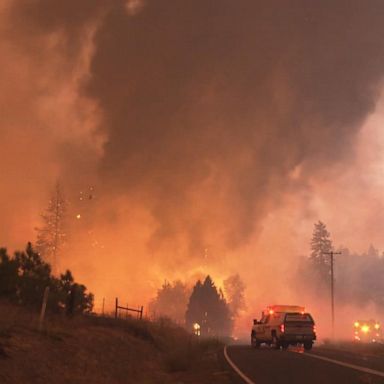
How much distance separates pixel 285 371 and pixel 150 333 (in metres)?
16.2

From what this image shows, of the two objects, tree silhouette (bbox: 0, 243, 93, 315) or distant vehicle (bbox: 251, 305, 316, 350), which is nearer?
tree silhouette (bbox: 0, 243, 93, 315)

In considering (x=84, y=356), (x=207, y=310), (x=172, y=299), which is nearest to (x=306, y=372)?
(x=84, y=356)

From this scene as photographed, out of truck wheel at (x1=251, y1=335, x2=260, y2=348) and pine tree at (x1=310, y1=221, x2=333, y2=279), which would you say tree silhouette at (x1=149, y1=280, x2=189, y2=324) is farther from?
truck wheel at (x1=251, y1=335, x2=260, y2=348)

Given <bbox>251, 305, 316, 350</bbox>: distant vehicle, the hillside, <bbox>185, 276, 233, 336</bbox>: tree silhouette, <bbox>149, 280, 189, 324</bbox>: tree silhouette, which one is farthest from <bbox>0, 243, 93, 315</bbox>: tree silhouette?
<bbox>149, 280, 189, 324</bbox>: tree silhouette

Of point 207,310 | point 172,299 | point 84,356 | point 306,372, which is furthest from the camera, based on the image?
point 172,299

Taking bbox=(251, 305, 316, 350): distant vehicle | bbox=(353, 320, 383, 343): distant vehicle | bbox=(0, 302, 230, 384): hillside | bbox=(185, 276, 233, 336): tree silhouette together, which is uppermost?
bbox=(185, 276, 233, 336): tree silhouette

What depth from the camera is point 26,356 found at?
14.9m

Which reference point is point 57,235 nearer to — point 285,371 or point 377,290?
point 285,371

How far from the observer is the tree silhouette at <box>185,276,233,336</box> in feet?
453

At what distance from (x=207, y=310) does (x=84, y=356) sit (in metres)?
122

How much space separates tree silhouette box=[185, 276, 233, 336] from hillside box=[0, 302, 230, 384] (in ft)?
363

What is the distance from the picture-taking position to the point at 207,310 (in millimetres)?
138375

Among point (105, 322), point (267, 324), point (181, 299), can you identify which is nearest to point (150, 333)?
point (105, 322)

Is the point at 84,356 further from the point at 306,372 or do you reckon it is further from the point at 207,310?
the point at 207,310
